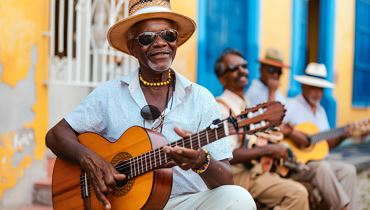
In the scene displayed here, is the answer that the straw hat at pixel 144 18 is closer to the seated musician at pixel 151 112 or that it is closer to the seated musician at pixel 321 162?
the seated musician at pixel 151 112

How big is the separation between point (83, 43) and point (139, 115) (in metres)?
2.41

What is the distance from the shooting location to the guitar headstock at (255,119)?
2.48 meters

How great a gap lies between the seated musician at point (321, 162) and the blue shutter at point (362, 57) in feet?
13.7

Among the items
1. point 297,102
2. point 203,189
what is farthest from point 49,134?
point 297,102

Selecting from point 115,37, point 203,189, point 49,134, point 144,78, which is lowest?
point 203,189

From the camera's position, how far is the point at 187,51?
19.3ft

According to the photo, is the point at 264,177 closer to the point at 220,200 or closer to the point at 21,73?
the point at 220,200

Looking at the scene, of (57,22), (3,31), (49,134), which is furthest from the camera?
(57,22)

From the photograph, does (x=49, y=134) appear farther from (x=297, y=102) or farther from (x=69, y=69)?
(x=297, y=102)

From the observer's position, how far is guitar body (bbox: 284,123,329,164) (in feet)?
16.4

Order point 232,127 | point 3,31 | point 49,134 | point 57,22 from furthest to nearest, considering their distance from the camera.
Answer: point 57,22 → point 3,31 → point 49,134 → point 232,127

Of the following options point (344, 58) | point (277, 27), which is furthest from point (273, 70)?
point (344, 58)

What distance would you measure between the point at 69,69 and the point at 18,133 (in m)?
0.78

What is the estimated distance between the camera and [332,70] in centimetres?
888
